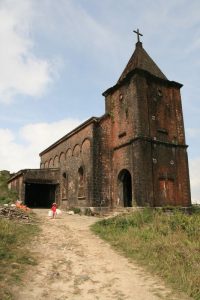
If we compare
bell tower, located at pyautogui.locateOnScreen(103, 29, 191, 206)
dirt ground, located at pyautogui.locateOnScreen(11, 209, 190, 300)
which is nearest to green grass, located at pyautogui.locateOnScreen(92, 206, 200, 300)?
dirt ground, located at pyautogui.locateOnScreen(11, 209, 190, 300)

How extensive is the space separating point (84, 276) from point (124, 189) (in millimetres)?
13085

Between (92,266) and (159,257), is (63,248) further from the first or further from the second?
(159,257)

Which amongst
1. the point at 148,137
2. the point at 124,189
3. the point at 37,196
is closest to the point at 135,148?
the point at 148,137

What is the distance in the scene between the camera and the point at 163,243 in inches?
373

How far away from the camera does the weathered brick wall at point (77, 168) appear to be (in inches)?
825

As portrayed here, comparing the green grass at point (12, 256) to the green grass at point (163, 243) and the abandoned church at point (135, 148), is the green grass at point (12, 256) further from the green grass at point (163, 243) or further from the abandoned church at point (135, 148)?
the abandoned church at point (135, 148)

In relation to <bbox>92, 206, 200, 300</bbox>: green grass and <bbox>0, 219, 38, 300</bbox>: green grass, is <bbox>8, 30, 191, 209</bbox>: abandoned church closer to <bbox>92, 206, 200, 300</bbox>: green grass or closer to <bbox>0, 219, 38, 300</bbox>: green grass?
<bbox>92, 206, 200, 300</bbox>: green grass

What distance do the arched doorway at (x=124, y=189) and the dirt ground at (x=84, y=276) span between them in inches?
367

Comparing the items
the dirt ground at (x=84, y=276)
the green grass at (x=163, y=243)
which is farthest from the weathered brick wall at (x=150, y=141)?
the dirt ground at (x=84, y=276)

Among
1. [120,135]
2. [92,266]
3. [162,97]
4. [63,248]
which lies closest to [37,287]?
[92,266]

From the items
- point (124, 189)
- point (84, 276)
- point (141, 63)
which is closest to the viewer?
point (84, 276)

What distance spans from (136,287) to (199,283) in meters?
1.45

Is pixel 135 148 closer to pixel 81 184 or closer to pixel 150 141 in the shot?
pixel 150 141

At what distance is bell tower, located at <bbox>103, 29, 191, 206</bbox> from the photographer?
18291 mm
